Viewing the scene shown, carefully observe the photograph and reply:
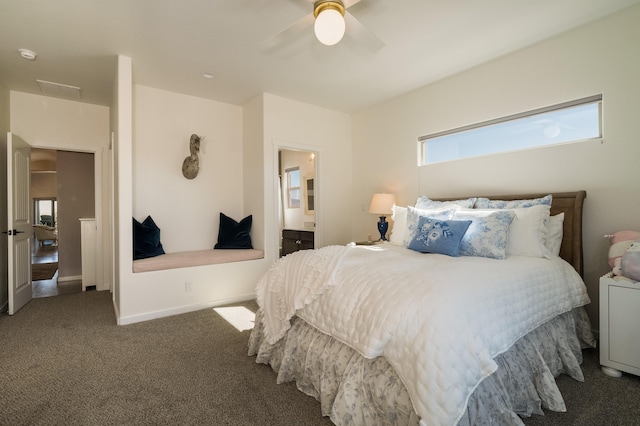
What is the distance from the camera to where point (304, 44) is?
9.41 feet

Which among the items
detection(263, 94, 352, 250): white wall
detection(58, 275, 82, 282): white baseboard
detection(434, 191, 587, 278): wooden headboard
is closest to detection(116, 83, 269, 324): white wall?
detection(263, 94, 352, 250): white wall

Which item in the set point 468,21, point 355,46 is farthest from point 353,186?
point 468,21

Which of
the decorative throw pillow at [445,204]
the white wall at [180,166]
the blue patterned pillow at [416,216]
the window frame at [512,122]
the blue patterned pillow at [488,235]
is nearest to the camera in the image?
the blue patterned pillow at [488,235]

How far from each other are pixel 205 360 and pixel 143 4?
2.67m

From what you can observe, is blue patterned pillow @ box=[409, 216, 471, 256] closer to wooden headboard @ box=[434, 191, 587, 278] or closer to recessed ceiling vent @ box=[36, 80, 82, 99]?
wooden headboard @ box=[434, 191, 587, 278]

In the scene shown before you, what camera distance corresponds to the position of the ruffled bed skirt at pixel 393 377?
136cm

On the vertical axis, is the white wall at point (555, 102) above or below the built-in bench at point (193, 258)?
above

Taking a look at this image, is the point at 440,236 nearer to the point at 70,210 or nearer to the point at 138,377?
the point at 138,377

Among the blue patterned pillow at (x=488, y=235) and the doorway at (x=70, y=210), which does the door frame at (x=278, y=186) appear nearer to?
the blue patterned pillow at (x=488, y=235)

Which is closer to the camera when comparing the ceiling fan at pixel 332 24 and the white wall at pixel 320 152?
the ceiling fan at pixel 332 24

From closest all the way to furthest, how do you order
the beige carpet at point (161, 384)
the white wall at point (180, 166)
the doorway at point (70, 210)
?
the beige carpet at point (161, 384) < the white wall at point (180, 166) < the doorway at point (70, 210)

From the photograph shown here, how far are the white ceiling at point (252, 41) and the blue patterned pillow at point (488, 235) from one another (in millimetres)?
1601

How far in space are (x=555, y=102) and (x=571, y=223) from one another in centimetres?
111

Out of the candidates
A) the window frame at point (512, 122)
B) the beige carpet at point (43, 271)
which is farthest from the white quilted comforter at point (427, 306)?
the beige carpet at point (43, 271)
